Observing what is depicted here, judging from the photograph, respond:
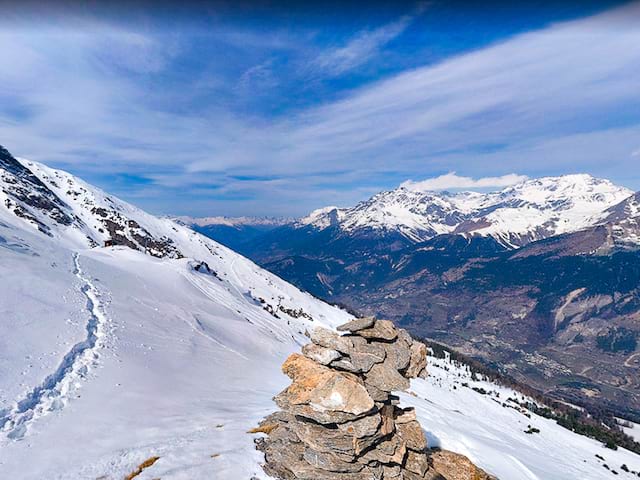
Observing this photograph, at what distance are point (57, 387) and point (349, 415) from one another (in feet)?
57.5

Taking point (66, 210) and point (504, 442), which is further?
point (66, 210)

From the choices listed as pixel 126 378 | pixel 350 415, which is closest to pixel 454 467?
pixel 350 415

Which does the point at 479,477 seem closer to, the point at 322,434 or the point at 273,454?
the point at 322,434

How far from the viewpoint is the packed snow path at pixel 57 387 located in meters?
15.8

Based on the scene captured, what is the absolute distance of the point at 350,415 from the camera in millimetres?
16641

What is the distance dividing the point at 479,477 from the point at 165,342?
30338 mm

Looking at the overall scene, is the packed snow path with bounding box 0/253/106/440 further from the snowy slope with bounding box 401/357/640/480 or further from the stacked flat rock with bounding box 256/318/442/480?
the snowy slope with bounding box 401/357/640/480

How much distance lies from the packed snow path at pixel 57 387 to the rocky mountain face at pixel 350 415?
451 inches

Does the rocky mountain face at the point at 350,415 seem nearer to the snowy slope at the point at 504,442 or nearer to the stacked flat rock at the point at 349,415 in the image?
the stacked flat rock at the point at 349,415

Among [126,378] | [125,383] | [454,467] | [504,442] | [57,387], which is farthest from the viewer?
[504,442]

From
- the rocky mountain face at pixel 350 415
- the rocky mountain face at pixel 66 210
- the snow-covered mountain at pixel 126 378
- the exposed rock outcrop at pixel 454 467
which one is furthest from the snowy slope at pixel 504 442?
the rocky mountain face at pixel 66 210

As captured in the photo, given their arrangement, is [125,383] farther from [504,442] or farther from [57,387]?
[504,442]

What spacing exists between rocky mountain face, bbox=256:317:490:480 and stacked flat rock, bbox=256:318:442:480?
4cm

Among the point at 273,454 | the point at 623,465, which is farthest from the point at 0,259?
the point at 623,465
